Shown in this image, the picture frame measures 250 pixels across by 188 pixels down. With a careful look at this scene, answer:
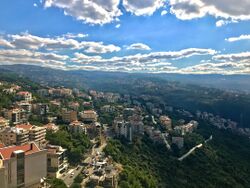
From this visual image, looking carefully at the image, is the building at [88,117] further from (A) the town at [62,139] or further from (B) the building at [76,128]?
(B) the building at [76,128]

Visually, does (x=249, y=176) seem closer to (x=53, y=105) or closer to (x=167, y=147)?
(x=167, y=147)

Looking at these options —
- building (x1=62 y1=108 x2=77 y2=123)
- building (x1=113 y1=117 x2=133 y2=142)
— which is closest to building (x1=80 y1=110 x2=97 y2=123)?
building (x1=62 y1=108 x2=77 y2=123)

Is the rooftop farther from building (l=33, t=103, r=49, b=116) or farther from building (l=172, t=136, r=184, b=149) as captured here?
building (l=172, t=136, r=184, b=149)

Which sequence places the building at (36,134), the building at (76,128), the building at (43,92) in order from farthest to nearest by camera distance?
the building at (43,92) < the building at (76,128) < the building at (36,134)

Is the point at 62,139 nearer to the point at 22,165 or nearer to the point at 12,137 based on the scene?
the point at 12,137

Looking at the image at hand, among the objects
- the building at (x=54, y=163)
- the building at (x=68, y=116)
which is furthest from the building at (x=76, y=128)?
the building at (x=54, y=163)

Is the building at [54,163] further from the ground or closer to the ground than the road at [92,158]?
further from the ground

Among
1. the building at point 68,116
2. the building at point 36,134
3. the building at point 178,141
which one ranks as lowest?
the building at point 178,141

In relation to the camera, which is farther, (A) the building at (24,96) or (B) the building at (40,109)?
(A) the building at (24,96)

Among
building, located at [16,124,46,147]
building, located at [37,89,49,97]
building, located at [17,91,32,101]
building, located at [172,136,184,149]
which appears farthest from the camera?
building, located at [37,89,49,97]
